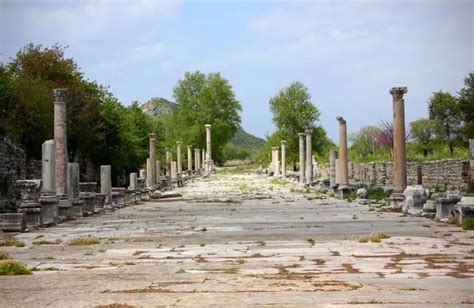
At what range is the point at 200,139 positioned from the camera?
99938mm

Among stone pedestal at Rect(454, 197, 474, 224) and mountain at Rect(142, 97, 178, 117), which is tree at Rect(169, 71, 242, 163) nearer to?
mountain at Rect(142, 97, 178, 117)

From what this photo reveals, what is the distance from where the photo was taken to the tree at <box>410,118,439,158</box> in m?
71.8

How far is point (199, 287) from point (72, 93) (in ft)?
122

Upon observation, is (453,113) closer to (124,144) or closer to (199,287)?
(124,144)

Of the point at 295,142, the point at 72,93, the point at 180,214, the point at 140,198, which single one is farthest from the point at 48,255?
the point at 295,142

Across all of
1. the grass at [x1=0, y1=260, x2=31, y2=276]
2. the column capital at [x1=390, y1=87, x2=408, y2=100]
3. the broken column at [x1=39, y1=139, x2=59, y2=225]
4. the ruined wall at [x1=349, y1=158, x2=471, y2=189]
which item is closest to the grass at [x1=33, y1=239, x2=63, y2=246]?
the grass at [x1=0, y1=260, x2=31, y2=276]

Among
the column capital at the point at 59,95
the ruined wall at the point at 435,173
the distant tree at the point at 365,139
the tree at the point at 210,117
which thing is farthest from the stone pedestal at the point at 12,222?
the tree at the point at 210,117

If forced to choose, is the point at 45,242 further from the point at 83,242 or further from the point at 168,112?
the point at 168,112

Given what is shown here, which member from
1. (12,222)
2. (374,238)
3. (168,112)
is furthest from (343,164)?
(168,112)

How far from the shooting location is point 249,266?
10.3 meters

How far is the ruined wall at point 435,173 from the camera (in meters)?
30.5

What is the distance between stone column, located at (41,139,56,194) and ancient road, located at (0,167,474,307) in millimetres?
2061

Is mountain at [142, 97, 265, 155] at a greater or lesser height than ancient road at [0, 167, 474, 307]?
greater

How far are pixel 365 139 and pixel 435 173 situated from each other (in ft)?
234
